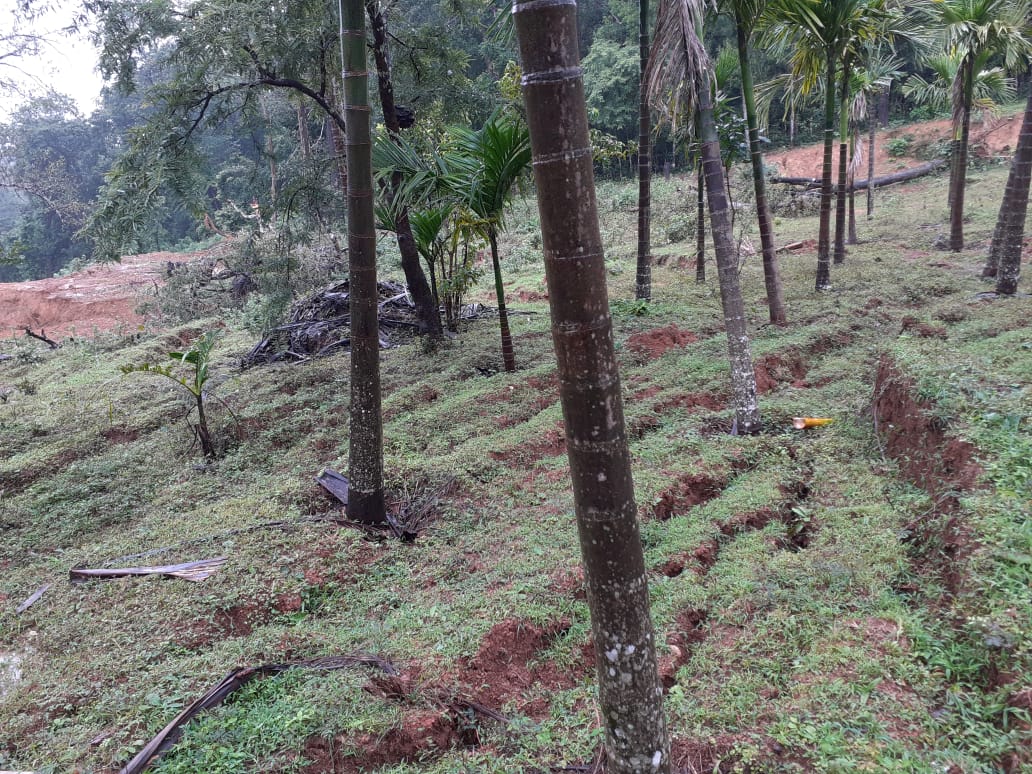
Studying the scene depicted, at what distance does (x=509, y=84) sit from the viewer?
12.3m

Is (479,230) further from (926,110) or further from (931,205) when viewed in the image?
(926,110)

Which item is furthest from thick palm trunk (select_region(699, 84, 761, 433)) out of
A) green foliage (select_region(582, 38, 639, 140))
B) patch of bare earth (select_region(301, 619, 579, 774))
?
green foliage (select_region(582, 38, 639, 140))

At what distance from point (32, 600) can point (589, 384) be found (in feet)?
17.9

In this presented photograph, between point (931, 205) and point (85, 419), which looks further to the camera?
point (931, 205)

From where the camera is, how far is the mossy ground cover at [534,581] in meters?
3.17

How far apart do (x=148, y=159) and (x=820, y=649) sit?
1020 centimetres

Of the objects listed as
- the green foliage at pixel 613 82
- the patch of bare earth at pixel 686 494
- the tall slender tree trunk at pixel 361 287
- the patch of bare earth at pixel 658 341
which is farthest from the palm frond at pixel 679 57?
the green foliage at pixel 613 82

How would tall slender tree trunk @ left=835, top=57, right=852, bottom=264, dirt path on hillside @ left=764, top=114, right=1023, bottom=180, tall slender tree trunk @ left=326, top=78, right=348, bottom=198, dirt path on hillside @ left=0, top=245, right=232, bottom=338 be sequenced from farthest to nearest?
dirt path on hillside @ left=764, top=114, right=1023, bottom=180 → dirt path on hillside @ left=0, top=245, right=232, bottom=338 → tall slender tree trunk @ left=835, top=57, right=852, bottom=264 → tall slender tree trunk @ left=326, top=78, right=348, bottom=198

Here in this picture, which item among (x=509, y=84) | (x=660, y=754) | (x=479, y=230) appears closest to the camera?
(x=660, y=754)

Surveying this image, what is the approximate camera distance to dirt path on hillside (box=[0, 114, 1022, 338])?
2338 cm

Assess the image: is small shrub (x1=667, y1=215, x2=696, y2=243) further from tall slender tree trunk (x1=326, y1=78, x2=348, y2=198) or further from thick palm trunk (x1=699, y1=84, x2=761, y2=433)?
thick palm trunk (x1=699, y1=84, x2=761, y2=433)

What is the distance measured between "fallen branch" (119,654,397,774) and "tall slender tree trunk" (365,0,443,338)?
7.00 meters

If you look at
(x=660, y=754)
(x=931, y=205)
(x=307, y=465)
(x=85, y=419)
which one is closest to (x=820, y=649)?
(x=660, y=754)

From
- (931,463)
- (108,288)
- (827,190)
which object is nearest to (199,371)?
(931,463)
